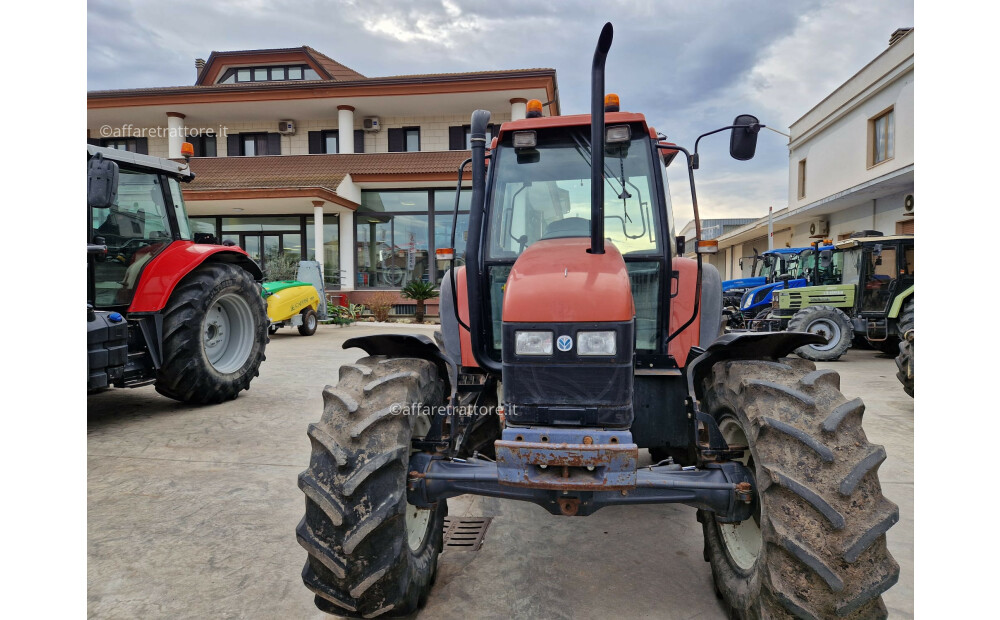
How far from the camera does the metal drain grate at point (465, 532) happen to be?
117 inches

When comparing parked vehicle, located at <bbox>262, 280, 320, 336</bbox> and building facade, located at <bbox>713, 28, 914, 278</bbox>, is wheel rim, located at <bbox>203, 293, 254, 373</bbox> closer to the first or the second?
parked vehicle, located at <bbox>262, 280, 320, 336</bbox>

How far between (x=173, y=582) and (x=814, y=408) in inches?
109

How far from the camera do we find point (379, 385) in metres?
2.35

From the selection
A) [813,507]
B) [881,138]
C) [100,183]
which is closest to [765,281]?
[881,138]

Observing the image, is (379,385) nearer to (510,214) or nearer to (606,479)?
(606,479)

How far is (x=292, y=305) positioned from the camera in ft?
40.3

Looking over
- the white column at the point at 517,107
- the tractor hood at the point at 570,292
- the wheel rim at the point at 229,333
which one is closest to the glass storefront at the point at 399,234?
the white column at the point at 517,107

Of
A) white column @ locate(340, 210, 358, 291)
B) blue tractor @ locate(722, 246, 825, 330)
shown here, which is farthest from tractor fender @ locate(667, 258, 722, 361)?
white column @ locate(340, 210, 358, 291)

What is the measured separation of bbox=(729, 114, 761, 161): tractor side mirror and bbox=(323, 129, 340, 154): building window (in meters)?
18.8

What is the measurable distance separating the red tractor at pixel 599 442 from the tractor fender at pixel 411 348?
0.04 ft

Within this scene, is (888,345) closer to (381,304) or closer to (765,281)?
(765,281)

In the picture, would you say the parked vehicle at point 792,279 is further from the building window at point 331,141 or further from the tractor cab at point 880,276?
the building window at point 331,141

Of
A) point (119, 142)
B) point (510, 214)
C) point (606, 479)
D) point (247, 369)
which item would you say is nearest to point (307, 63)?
point (119, 142)

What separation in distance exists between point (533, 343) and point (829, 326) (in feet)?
29.9
